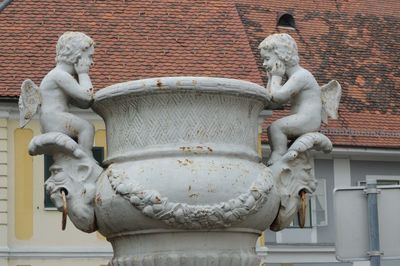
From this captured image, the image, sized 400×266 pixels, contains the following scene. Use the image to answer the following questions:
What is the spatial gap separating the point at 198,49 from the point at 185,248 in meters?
20.8

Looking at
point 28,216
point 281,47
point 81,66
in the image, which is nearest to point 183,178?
point 81,66

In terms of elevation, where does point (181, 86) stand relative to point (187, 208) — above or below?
above

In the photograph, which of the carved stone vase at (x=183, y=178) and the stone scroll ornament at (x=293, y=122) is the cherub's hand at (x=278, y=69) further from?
the carved stone vase at (x=183, y=178)

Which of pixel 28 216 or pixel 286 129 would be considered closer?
pixel 286 129

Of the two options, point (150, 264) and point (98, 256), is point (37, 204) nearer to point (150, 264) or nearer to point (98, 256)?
point (98, 256)

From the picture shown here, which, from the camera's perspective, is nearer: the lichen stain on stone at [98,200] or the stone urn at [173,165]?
the stone urn at [173,165]

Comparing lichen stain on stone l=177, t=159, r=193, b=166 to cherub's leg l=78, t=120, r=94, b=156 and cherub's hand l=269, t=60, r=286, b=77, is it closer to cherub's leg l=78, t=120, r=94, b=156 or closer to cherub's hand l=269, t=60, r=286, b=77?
cherub's leg l=78, t=120, r=94, b=156

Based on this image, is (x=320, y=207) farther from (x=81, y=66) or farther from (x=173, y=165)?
(x=173, y=165)

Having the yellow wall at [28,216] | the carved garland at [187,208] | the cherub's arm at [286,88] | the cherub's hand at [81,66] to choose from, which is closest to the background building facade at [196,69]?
the yellow wall at [28,216]

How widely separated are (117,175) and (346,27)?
26281mm

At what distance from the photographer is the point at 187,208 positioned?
21.7 ft

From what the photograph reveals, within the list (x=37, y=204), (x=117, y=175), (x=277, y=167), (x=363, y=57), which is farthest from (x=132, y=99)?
(x=363, y=57)

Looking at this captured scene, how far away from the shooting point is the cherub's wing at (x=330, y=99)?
7328mm

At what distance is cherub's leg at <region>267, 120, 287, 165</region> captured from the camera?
23.8 ft
